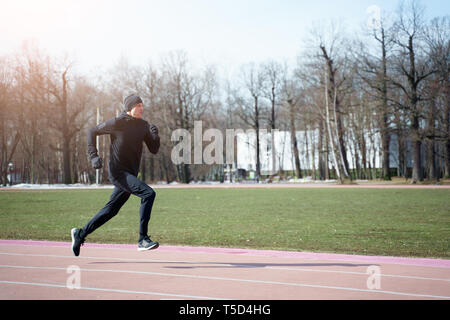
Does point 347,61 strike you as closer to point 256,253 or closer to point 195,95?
point 195,95

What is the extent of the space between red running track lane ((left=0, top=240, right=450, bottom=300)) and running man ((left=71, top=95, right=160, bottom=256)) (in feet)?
2.42

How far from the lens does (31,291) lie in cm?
598

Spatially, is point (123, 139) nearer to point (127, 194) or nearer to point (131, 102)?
point (131, 102)

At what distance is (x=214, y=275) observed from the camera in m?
7.05

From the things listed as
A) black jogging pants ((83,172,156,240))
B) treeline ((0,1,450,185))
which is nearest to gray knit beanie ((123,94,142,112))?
black jogging pants ((83,172,156,240))

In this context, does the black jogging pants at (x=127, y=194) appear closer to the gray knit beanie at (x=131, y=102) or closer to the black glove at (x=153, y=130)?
the black glove at (x=153, y=130)

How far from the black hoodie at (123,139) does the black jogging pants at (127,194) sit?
137mm

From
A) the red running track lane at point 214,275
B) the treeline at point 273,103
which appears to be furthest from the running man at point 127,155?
the treeline at point 273,103

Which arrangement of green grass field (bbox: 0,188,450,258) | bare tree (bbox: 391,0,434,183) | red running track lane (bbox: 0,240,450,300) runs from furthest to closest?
1. bare tree (bbox: 391,0,434,183)
2. green grass field (bbox: 0,188,450,258)
3. red running track lane (bbox: 0,240,450,300)

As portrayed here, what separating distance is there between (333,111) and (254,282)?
4894cm

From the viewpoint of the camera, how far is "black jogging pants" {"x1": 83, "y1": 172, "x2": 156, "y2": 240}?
306 inches

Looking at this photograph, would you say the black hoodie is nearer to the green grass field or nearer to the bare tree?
the green grass field

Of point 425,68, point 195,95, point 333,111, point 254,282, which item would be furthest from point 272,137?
point 254,282
